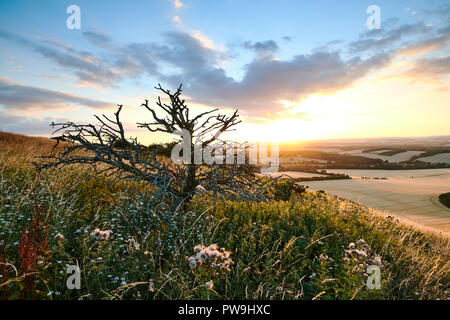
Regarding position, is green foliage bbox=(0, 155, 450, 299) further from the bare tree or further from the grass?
the grass

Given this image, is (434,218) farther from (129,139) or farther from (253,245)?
(129,139)

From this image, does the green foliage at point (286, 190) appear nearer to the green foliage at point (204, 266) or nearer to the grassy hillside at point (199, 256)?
the green foliage at point (204, 266)

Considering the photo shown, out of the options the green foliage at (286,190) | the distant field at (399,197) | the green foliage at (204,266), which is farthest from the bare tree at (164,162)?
the distant field at (399,197)

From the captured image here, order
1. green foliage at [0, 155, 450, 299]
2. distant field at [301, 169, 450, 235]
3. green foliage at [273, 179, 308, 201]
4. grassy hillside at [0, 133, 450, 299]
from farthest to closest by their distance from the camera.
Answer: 1. distant field at [301, 169, 450, 235]
2. green foliage at [273, 179, 308, 201]
3. green foliage at [0, 155, 450, 299]
4. grassy hillside at [0, 133, 450, 299]

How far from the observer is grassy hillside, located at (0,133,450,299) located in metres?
3.11

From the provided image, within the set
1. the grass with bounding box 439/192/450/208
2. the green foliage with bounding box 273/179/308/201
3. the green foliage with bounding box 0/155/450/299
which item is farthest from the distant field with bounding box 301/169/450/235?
the green foliage with bounding box 0/155/450/299

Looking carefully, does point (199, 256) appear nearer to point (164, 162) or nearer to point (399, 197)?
point (164, 162)

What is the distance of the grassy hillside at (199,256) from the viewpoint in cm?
311

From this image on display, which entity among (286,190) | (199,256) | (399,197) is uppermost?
(199,256)

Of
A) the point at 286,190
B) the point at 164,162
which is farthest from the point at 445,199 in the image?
the point at 164,162

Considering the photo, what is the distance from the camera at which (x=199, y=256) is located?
2.70 metres
